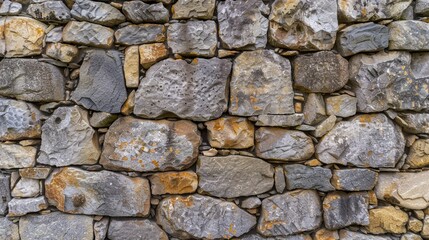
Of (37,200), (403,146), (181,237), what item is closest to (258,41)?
(403,146)

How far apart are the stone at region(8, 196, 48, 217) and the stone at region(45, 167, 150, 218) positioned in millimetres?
88

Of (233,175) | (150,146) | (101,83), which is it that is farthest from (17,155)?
(233,175)

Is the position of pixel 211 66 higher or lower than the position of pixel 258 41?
lower

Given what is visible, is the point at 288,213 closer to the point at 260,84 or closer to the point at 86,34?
the point at 260,84

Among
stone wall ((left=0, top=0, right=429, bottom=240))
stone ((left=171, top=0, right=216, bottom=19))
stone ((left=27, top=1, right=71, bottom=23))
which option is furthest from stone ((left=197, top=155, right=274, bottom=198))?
stone ((left=27, top=1, right=71, bottom=23))

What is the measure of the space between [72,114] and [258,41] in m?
1.13

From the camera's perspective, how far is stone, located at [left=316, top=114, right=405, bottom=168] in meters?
1.76

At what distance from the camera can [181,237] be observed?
1806mm

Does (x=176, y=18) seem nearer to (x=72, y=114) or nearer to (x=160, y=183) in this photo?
(x=72, y=114)

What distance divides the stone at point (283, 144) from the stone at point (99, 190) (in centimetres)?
72

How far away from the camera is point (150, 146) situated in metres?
1.74

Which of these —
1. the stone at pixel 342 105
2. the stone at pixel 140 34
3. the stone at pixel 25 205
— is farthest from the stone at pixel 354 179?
the stone at pixel 25 205

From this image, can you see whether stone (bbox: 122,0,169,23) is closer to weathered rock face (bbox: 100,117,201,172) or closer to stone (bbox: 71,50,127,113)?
stone (bbox: 71,50,127,113)

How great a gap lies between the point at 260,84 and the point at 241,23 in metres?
0.36
